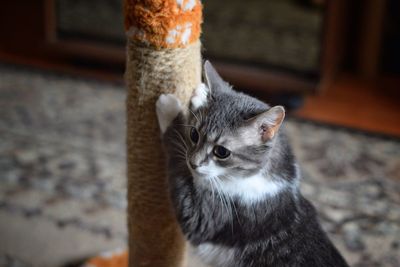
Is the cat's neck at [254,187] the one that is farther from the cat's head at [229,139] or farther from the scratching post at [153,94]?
the scratching post at [153,94]

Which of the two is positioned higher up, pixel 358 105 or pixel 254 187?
pixel 254 187

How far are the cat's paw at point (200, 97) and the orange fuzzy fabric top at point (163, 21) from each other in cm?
10

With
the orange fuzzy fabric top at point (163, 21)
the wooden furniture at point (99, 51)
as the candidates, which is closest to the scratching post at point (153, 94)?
the orange fuzzy fabric top at point (163, 21)

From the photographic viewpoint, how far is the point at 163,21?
109 cm

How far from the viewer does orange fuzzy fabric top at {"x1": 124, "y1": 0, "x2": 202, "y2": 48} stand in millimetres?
1082

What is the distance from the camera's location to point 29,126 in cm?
229

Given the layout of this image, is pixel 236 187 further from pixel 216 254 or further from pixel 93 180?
pixel 93 180

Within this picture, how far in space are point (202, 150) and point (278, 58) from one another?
1.57 m

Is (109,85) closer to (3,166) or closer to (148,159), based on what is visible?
(3,166)

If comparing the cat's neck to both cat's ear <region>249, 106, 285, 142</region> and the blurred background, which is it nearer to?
cat's ear <region>249, 106, 285, 142</region>

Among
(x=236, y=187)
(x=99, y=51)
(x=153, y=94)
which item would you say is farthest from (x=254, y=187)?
(x=99, y=51)

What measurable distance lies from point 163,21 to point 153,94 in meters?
0.17

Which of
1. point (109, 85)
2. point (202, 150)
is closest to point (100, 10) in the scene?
point (109, 85)

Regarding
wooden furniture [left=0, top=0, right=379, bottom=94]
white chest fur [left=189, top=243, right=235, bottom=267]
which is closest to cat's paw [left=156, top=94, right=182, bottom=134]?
white chest fur [left=189, top=243, right=235, bottom=267]
